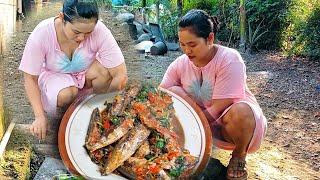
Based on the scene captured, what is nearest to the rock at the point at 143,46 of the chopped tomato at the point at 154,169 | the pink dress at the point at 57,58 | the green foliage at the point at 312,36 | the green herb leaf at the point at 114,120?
the pink dress at the point at 57,58

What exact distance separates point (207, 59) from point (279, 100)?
994 mm

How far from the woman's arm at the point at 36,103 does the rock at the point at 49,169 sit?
0.62ft

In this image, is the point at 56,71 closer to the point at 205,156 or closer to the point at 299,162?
the point at 205,156

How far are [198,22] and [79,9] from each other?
0.29 meters

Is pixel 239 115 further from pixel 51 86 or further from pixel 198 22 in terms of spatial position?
pixel 51 86

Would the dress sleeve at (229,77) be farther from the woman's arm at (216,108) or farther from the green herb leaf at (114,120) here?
the green herb leaf at (114,120)

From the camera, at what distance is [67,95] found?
139 cm

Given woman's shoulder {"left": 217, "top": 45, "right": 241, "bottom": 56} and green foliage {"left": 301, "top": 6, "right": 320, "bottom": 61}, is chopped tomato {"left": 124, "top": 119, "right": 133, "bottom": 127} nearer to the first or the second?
woman's shoulder {"left": 217, "top": 45, "right": 241, "bottom": 56}

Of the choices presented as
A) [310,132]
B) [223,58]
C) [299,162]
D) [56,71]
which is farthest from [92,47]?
[310,132]

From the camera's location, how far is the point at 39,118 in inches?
55.1

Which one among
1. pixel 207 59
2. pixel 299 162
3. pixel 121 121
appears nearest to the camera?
pixel 121 121

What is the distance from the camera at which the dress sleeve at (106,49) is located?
1331mm

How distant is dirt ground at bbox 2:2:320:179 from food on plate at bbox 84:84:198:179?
0.11m

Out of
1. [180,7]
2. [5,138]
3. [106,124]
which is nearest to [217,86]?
[180,7]
